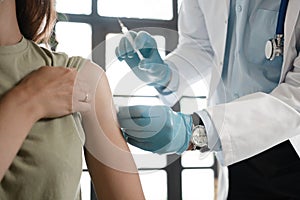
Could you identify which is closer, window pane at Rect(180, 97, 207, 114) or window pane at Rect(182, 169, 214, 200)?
window pane at Rect(180, 97, 207, 114)

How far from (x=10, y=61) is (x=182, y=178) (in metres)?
2.61

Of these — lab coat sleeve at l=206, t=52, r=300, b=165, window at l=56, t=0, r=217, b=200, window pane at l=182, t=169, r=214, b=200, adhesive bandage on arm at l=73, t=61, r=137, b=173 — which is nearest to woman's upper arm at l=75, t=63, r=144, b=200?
adhesive bandage on arm at l=73, t=61, r=137, b=173

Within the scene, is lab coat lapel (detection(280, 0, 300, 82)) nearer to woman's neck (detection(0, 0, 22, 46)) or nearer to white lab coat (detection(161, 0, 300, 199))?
white lab coat (detection(161, 0, 300, 199))

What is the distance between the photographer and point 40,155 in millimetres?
1159

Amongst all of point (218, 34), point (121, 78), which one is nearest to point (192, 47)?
point (218, 34)

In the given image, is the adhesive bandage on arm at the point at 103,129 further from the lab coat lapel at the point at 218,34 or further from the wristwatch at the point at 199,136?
the lab coat lapel at the point at 218,34

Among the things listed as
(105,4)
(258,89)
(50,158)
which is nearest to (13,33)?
(50,158)

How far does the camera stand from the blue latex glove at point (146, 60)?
1.61 m

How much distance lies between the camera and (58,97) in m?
1.20

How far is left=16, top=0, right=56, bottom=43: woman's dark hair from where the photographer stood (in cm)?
137

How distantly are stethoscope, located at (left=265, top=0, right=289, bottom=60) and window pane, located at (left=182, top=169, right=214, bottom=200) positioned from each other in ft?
7.25

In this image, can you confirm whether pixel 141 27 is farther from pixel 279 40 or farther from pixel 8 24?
pixel 8 24

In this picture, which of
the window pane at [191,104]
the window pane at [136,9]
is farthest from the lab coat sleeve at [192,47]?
the window pane at [136,9]

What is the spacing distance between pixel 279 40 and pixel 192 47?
576mm
